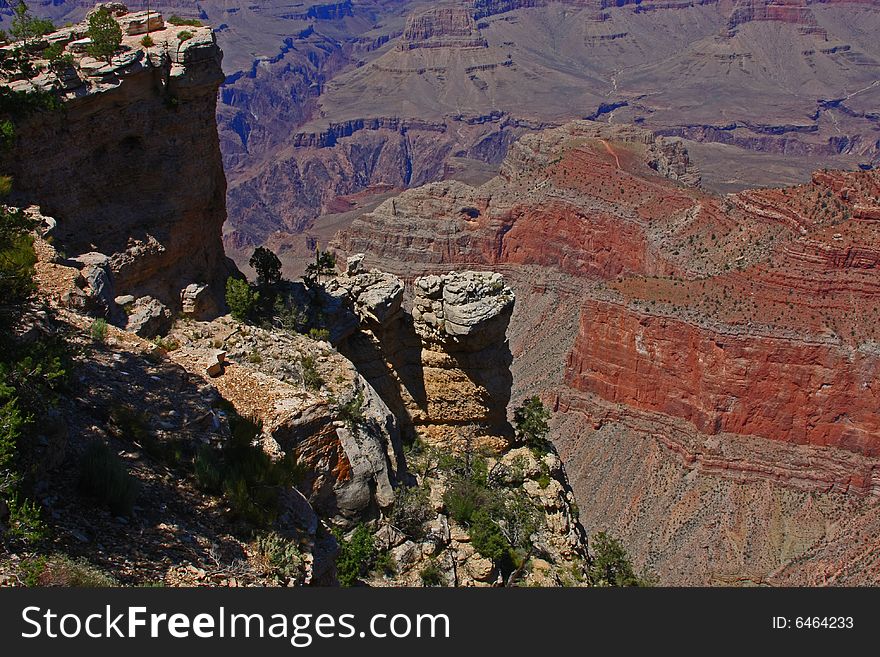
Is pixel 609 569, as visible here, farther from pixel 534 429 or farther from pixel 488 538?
pixel 488 538

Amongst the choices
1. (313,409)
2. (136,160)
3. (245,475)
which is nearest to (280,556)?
(245,475)

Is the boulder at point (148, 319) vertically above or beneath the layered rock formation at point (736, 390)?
above

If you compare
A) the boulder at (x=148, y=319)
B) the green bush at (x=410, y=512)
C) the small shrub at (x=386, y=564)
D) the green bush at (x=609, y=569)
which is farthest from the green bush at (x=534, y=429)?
the boulder at (x=148, y=319)

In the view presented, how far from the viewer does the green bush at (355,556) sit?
17719 mm

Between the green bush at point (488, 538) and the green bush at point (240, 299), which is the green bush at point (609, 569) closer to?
the green bush at point (488, 538)

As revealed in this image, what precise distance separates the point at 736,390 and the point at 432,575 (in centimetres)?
3700

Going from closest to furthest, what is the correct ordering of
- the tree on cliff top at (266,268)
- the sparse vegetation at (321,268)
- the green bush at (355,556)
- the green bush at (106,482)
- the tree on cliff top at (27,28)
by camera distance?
the green bush at (106,482) < the green bush at (355,556) < the tree on cliff top at (27,28) < the tree on cliff top at (266,268) < the sparse vegetation at (321,268)

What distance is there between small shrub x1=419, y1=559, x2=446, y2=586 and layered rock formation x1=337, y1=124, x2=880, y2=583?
29.8 m

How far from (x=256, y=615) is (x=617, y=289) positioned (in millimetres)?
49823

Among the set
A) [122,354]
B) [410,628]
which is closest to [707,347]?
[122,354]

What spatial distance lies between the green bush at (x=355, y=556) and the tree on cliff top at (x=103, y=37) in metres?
17.4

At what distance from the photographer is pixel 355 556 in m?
18.4

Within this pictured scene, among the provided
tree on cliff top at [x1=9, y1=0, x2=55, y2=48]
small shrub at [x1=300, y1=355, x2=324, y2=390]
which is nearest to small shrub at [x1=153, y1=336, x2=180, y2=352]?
small shrub at [x1=300, y1=355, x2=324, y2=390]

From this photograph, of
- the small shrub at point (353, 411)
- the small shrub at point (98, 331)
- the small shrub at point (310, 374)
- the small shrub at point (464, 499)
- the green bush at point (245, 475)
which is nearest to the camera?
the green bush at point (245, 475)
